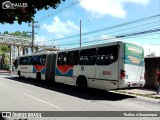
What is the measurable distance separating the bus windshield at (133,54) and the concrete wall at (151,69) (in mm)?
5594

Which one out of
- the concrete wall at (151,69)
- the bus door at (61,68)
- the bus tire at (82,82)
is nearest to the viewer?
the bus tire at (82,82)

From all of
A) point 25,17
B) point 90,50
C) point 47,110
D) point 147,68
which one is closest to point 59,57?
point 90,50

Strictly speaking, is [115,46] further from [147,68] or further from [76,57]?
[147,68]

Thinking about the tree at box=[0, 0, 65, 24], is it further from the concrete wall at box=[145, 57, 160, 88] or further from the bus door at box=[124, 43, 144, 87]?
the concrete wall at box=[145, 57, 160, 88]

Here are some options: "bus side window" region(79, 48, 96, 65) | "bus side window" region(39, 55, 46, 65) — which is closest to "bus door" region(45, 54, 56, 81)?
"bus side window" region(39, 55, 46, 65)

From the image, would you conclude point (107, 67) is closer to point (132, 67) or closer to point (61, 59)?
point (132, 67)

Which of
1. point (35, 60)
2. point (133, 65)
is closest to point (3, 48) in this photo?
point (35, 60)

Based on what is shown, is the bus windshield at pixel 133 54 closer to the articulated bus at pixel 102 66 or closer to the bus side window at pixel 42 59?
the articulated bus at pixel 102 66

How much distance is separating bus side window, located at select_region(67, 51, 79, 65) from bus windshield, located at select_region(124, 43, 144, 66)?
15.3 ft

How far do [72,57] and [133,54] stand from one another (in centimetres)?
545

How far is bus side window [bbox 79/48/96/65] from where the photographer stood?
685 inches

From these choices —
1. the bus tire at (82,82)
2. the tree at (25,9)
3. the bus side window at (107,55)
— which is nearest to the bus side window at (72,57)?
the bus tire at (82,82)

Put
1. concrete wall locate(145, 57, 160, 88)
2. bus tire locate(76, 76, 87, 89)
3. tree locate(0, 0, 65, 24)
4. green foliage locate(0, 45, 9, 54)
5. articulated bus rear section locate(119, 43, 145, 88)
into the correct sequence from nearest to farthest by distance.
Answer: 1. tree locate(0, 0, 65, 24)
2. articulated bus rear section locate(119, 43, 145, 88)
3. bus tire locate(76, 76, 87, 89)
4. concrete wall locate(145, 57, 160, 88)
5. green foliage locate(0, 45, 9, 54)

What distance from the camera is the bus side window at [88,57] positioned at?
1739 cm
